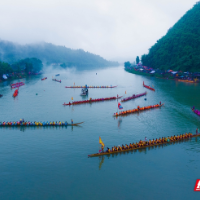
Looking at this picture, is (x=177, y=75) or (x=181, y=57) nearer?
(x=177, y=75)

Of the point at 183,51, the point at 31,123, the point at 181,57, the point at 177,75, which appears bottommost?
the point at 31,123

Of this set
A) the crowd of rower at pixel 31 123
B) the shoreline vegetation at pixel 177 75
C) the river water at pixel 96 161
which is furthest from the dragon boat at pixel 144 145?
the shoreline vegetation at pixel 177 75

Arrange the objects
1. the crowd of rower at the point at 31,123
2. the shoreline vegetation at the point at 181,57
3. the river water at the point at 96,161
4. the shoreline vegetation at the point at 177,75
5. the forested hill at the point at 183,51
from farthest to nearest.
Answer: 1. the forested hill at the point at 183,51
2. the shoreline vegetation at the point at 181,57
3. the shoreline vegetation at the point at 177,75
4. the crowd of rower at the point at 31,123
5. the river water at the point at 96,161

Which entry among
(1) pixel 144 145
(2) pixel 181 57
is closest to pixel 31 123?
(1) pixel 144 145

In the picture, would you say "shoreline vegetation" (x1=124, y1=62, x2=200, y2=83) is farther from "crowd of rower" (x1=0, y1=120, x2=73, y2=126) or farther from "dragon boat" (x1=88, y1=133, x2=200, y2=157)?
"crowd of rower" (x1=0, y1=120, x2=73, y2=126)

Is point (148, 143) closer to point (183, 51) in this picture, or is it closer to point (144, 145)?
point (144, 145)

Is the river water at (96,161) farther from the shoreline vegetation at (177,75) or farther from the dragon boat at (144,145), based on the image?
the shoreline vegetation at (177,75)

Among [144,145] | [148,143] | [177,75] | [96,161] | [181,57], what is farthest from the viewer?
[181,57]

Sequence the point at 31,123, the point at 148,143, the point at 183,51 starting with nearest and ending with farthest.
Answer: the point at 148,143 → the point at 31,123 → the point at 183,51

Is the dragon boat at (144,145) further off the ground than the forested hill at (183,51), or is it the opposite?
the forested hill at (183,51)


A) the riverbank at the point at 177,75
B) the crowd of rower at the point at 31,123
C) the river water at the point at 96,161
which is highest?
the riverbank at the point at 177,75

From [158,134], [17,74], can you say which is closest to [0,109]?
[158,134]

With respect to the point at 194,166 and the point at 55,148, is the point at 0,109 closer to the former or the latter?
the point at 55,148
